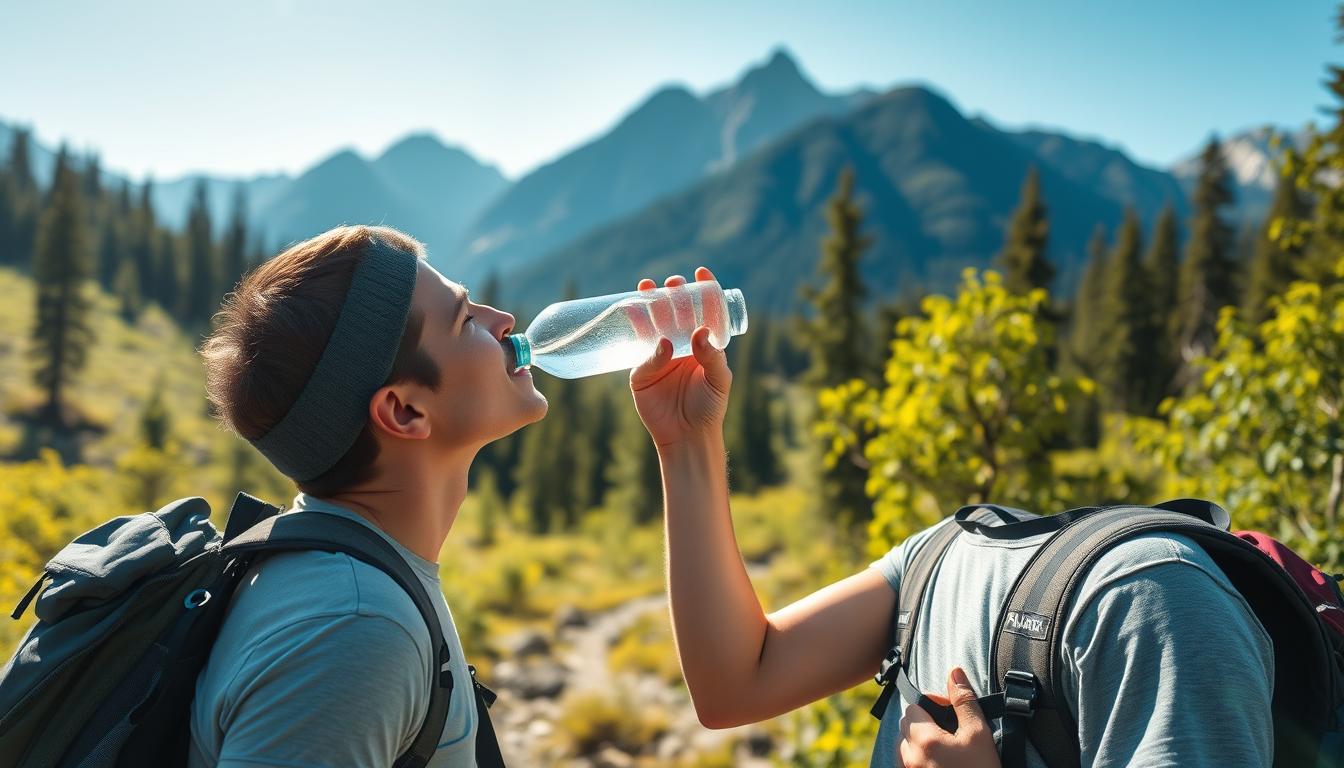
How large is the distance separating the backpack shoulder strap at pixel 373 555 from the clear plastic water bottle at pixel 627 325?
2.76 feet

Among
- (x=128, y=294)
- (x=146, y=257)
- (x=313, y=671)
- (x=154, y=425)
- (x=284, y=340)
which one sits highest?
(x=284, y=340)

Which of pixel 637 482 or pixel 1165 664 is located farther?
pixel 637 482

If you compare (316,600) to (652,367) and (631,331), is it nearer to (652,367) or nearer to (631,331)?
(652,367)

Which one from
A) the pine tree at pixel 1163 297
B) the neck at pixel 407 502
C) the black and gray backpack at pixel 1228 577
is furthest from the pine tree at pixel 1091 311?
the neck at pixel 407 502

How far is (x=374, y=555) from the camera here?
4.95 ft

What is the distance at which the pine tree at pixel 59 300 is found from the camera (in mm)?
46219

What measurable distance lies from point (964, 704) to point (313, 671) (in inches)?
42.6

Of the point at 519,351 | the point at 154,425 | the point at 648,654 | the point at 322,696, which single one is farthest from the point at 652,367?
the point at 154,425

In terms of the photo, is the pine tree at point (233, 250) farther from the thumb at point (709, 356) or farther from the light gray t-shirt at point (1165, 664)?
the light gray t-shirt at point (1165, 664)

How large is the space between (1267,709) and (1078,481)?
4.28 metres

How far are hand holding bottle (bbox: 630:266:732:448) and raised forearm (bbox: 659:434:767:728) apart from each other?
0.05m

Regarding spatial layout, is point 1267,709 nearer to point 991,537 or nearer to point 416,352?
point 991,537

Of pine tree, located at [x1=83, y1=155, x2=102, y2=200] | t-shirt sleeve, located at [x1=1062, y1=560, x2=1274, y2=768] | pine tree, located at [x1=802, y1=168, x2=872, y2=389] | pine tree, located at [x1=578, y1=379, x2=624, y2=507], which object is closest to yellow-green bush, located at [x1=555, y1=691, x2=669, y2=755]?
pine tree, located at [x1=802, y1=168, x2=872, y2=389]

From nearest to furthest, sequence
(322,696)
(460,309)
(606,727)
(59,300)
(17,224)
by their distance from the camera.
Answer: (322,696)
(460,309)
(606,727)
(59,300)
(17,224)
